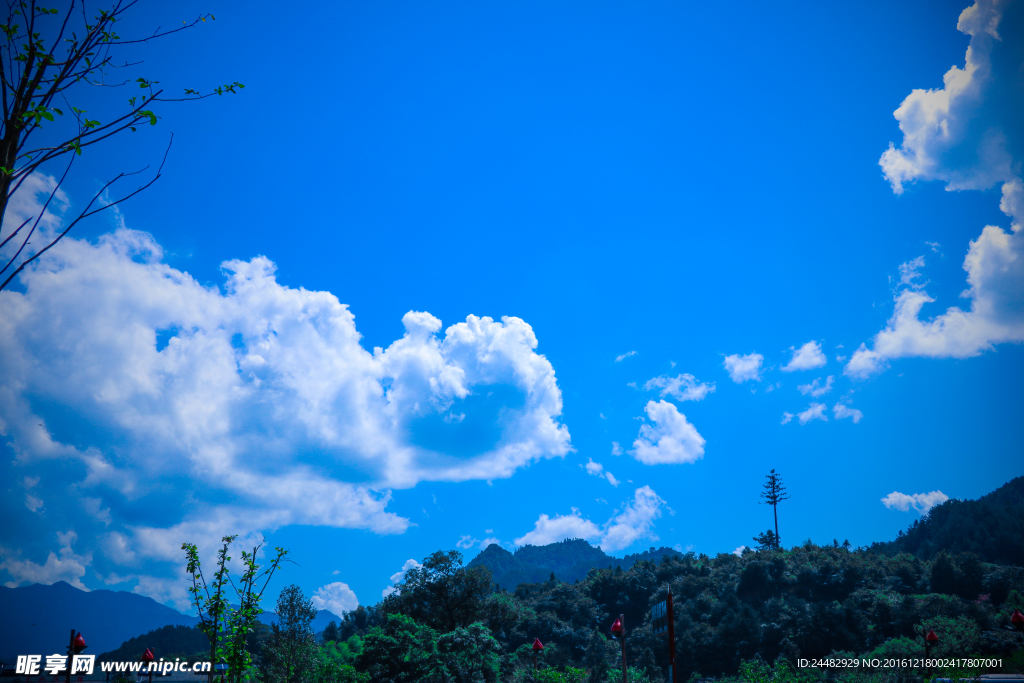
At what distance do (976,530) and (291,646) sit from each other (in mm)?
73398

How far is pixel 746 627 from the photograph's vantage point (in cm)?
4125

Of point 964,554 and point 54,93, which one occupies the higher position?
point 54,93

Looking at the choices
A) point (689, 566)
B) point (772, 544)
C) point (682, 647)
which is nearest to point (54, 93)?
point (682, 647)

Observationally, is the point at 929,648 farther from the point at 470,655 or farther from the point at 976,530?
the point at 976,530

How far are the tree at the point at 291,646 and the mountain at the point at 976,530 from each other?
53.4m

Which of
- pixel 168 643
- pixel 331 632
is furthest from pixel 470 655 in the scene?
pixel 168 643

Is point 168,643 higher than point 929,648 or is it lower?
lower

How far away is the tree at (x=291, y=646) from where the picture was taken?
1100 inches

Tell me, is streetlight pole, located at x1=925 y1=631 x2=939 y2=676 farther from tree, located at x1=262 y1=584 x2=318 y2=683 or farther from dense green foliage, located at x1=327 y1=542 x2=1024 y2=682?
tree, located at x1=262 y1=584 x2=318 y2=683

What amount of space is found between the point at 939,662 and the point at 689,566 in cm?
3277

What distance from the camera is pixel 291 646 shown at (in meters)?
31.9

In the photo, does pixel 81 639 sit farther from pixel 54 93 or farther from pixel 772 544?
pixel 772 544

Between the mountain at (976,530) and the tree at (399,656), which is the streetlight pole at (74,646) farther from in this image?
the mountain at (976,530)

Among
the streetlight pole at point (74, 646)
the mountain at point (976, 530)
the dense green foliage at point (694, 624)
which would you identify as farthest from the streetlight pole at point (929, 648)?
the streetlight pole at point (74, 646)
